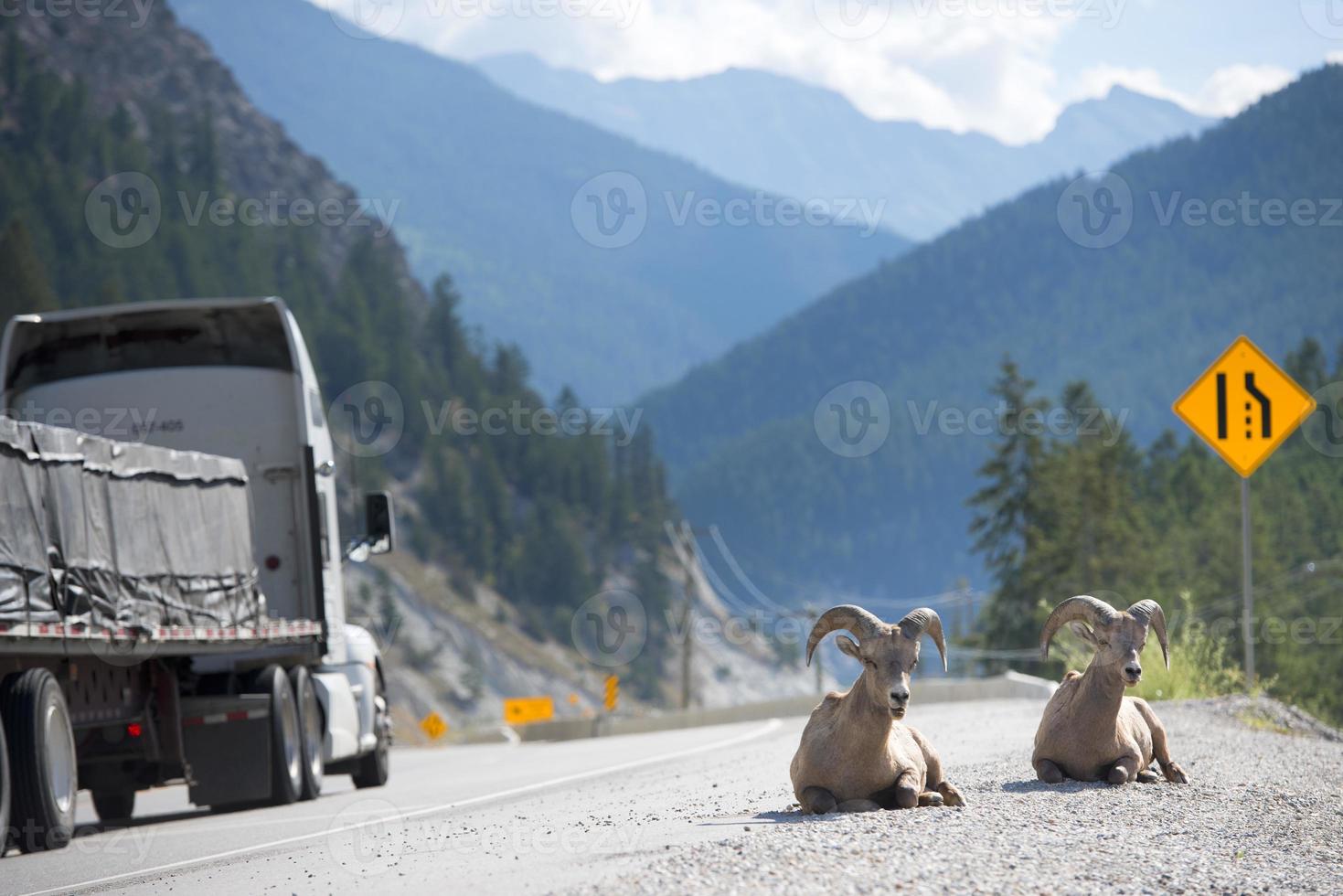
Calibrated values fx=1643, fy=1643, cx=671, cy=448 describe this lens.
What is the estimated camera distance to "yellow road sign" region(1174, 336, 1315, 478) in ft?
62.6

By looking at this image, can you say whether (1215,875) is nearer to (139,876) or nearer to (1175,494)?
(139,876)

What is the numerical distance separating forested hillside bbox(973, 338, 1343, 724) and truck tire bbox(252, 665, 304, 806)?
50.3 meters

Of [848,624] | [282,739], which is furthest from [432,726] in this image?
[848,624]

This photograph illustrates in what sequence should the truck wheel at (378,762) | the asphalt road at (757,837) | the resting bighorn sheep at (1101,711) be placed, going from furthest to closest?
the truck wheel at (378,762)
the resting bighorn sheep at (1101,711)
the asphalt road at (757,837)

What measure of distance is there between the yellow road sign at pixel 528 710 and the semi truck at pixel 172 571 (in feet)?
120

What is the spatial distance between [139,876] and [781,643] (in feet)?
412

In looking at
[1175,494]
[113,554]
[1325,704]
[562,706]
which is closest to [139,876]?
[113,554]

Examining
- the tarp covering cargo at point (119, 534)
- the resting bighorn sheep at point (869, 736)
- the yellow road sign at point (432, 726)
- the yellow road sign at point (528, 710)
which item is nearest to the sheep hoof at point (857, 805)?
the resting bighorn sheep at point (869, 736)

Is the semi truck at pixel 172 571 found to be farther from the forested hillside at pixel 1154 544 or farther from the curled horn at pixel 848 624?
the forested hillside at pixel 1154 544

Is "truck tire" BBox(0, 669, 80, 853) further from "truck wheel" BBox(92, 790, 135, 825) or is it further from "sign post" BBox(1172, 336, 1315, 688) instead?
"sign post" BBox(1172, 336, 1315, 688)

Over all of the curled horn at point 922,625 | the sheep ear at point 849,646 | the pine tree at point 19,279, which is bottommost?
the sheep ear at point 849,646

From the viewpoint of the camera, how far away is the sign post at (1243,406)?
1909cm

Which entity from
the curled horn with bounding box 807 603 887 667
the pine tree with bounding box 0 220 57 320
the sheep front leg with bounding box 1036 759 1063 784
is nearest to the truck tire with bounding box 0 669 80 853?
the curled horn with bounding box 807 603 887 667

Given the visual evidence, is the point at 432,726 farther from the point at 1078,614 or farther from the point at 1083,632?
the point at 1078,614
